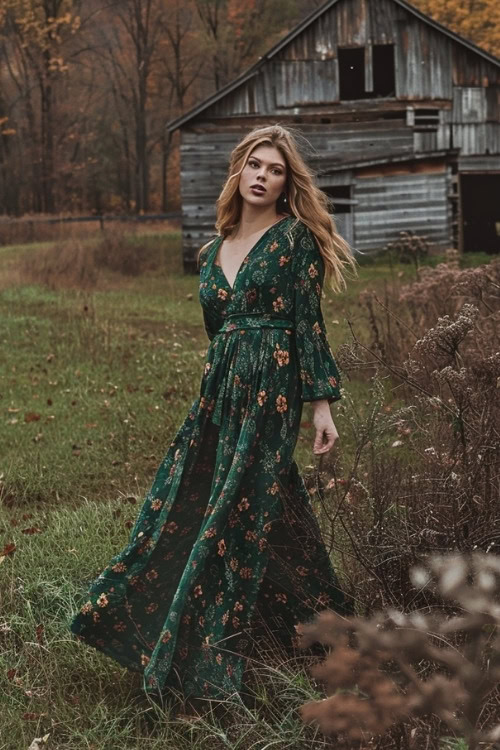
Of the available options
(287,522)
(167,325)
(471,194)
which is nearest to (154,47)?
(471,194)

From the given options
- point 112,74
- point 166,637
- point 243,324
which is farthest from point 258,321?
point 112,74

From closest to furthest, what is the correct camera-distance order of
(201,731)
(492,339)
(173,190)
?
(201,731) → (492,339) → (173,190)

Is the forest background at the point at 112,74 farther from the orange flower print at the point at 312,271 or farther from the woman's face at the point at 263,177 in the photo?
the orange flower print at the point at 312,271

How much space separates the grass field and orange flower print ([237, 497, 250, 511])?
1.91ft

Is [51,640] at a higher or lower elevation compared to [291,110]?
lower

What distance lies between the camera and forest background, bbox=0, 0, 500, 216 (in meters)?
38.5

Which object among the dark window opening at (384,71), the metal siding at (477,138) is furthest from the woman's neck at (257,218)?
the metal siding at (477,138)

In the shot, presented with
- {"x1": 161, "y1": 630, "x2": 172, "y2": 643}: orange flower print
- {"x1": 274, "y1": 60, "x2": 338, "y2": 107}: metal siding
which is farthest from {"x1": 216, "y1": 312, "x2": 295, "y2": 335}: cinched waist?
{"x1": 274, "y1": 60, "x2": 338, "y2": 107}: metal siding

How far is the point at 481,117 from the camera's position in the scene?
75.3 feet

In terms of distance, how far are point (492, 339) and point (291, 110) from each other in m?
18.0

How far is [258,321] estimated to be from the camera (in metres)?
3.84

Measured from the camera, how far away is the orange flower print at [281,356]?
379cm

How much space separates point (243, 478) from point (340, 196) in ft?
69.4

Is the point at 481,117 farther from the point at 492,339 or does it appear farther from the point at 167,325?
the point at 492,339
